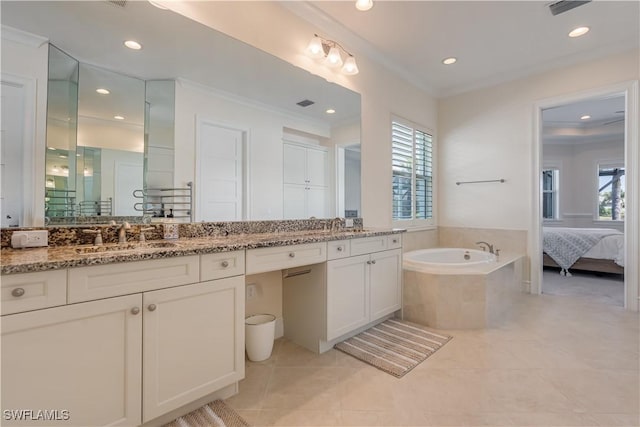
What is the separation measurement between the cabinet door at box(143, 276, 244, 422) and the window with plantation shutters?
240 cm

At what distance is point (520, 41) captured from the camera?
9.66 ft

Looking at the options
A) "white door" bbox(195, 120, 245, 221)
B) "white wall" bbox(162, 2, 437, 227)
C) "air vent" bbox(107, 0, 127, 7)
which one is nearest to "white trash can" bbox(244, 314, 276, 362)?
"white door" bbox(195, 120, 245, 221)

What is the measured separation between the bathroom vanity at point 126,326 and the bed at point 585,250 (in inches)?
176

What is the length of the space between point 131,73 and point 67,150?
0.56 m

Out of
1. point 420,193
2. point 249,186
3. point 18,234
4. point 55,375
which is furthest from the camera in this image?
point 420,193

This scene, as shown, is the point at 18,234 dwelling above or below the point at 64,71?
below

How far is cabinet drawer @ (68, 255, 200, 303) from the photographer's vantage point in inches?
43.2

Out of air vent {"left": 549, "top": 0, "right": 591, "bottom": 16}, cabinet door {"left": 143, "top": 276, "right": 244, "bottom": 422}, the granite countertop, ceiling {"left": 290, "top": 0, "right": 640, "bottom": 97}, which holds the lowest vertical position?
cabinet door {"left": 143, "top": 276, "right": 244, "bottom": 422}

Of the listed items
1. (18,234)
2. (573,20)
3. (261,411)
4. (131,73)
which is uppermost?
(573,20)

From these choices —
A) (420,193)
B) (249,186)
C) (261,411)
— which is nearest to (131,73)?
(249,186)

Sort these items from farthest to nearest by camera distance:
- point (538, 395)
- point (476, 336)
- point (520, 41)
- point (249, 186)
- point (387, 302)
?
point (520, 41), point (387, 302), point (476, 336), point (249, 186), point (538, 395)

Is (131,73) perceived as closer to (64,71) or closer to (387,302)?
(64,71)

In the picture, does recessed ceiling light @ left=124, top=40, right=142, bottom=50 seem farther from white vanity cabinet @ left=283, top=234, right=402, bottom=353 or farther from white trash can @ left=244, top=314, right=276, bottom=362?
white trash can @ left=244, top=314, right=276, bottom=362

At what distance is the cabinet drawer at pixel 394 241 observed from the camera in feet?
8.54
